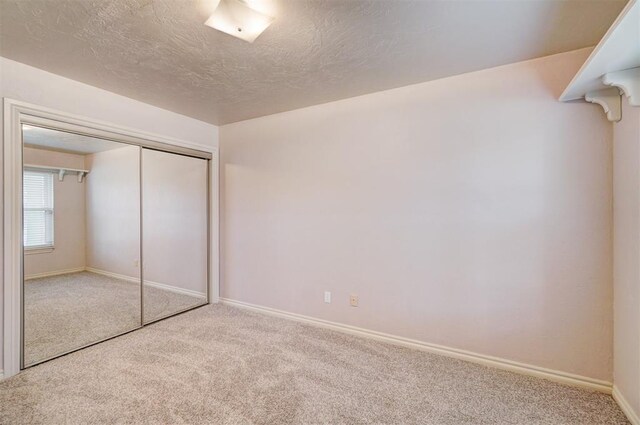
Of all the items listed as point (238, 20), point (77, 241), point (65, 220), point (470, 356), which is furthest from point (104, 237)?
point (470, 356)

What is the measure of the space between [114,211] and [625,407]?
430 centimetres

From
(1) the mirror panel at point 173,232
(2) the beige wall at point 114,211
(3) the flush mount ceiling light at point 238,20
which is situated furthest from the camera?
(1) the mirror panel at point 173,232

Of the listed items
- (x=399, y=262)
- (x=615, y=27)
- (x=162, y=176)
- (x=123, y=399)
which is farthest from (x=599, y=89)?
(x=162, y=176)

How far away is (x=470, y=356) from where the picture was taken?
7.47 feet

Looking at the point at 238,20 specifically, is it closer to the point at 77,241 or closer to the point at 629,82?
the point at 629,82

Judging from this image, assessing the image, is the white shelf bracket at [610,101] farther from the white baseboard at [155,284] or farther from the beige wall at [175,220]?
the white baseboard at [155,284]

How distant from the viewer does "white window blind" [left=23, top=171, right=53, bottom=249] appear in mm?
2217

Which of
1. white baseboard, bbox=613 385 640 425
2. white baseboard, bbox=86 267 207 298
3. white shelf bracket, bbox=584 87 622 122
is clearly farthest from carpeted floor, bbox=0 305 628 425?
white shelf bracket, bbox=584 87 622 122

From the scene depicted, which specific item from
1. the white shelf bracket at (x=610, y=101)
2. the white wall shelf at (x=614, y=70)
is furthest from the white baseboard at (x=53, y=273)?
the white shelf bracket at (x=610, y=101)

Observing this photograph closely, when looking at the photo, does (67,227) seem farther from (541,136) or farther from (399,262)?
(541,136)

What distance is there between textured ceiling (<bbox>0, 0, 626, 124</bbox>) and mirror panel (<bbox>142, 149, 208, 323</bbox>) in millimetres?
979

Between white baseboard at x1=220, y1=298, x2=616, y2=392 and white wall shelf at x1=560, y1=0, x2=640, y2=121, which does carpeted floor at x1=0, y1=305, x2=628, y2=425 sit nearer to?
white baseboard at x1=220, y1=298, x2=616, y2=392

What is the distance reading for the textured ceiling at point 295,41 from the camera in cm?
153

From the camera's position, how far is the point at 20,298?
2121 millimetres
